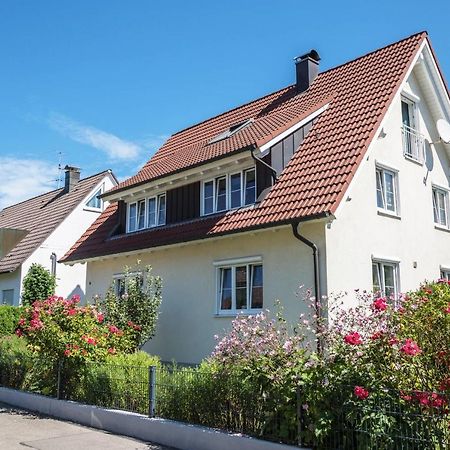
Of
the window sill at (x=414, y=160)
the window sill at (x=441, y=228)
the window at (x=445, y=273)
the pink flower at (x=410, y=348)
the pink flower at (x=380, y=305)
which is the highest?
the window sill at (x=414, y=160)

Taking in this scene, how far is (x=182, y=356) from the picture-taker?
15.7 metres

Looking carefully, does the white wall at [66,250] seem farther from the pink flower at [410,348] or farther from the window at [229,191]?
the pink flower at [410,348]

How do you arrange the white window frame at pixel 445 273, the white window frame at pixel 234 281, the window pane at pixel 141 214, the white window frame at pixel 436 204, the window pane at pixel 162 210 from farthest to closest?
the window pane at pixel 141 214
the window pane at pixel 162 210
the white window frame at pixel 436 204
the white window frame at pixel 445 273
the white window frame at pixel 234 281

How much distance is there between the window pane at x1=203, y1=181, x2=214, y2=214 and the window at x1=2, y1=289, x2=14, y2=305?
14554 mm

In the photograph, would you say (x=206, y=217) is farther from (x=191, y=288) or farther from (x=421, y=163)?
(x=421, y=163)

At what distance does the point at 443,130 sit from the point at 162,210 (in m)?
9.11

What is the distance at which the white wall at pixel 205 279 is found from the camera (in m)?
13.0

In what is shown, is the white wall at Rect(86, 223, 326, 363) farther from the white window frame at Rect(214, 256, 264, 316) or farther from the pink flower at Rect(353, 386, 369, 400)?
the pink flower at Rect(353, 386, 369, 400)

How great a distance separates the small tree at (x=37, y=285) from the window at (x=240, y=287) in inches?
476

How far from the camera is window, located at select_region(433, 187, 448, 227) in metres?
17.5

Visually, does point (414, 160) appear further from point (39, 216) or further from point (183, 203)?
point (39, 216)

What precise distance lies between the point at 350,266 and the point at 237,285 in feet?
10.2

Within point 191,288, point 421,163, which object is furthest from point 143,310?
point 421,163

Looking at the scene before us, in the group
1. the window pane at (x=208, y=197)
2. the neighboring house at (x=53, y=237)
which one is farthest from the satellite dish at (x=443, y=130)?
the neighboring house at (x=53, y=237)
